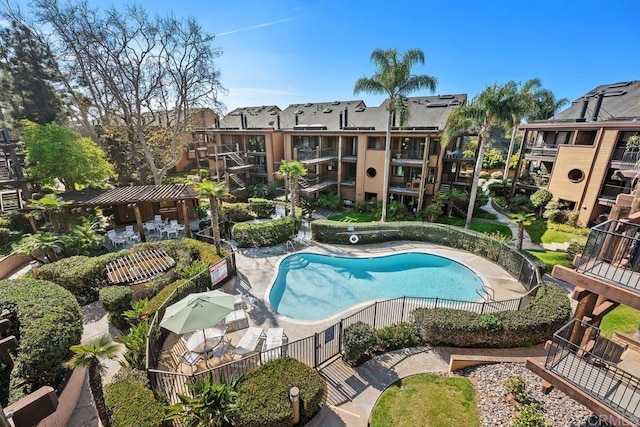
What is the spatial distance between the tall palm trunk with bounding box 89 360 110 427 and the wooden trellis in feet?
20.1

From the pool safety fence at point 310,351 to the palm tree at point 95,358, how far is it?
3.54ft

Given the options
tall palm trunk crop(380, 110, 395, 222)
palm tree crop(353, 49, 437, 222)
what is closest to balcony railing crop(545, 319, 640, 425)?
tall palm trunk crop(380, 110, 395, 222)

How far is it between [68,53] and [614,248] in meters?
34.2

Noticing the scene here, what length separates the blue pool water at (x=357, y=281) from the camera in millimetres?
13438

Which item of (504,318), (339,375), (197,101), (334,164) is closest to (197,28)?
(197,101)

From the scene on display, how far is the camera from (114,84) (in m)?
22.3

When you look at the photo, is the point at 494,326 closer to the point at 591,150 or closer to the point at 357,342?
the point at 357,342

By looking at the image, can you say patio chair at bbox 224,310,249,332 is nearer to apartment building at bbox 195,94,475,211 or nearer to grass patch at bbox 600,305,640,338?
grass patch at bbox 600,305,640,338

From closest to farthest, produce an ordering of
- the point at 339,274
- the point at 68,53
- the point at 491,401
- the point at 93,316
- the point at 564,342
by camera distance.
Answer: the point at 564,342 → the point at 491,401 → the point at 93,316 → the point at 339,274 → the point at 68,53

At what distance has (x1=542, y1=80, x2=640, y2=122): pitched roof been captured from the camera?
21.1m

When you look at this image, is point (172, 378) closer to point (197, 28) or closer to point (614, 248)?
point (614, 248)

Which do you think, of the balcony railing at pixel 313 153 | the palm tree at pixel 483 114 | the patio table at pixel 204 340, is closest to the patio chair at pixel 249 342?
the patio table at pixel 204 340

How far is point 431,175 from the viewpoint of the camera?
24.5 metres

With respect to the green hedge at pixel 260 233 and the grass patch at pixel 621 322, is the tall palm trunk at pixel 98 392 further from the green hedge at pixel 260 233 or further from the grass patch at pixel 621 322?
the grass patch at pixel 621 322
